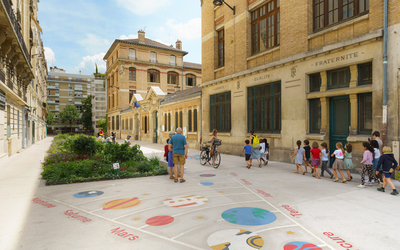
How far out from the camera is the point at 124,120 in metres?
43.3

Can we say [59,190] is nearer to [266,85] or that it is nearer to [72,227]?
[72,227]

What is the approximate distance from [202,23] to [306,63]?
1152cm

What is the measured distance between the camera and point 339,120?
10.7 meters

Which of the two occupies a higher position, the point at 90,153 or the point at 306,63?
the point at 306,63

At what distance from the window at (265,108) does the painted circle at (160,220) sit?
10058mm

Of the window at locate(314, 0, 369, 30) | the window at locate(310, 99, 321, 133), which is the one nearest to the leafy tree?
the window at locate(310, 99, 321, 133)

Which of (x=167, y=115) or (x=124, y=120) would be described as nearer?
(x=167, y=115)

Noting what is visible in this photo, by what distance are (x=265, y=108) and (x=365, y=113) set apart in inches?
217

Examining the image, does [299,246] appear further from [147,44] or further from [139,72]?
[147,44]

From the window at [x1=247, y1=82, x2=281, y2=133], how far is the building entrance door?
115 inches

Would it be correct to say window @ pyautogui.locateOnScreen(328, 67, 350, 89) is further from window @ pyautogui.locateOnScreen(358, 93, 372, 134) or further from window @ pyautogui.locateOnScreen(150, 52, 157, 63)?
window @ pyautogui.locateOnScreen(150, 52, 157, 63)

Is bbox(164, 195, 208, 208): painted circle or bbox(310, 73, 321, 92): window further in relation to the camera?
bbox(310, 73, 321, 92): window

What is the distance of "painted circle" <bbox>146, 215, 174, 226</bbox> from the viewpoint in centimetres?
454

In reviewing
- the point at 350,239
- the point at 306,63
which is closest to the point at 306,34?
the point at 306,63
